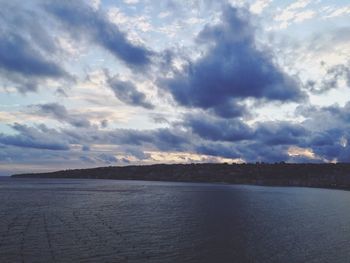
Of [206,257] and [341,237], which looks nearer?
[206,257]

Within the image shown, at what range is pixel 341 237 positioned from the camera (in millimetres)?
66938

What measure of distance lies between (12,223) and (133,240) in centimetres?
2580

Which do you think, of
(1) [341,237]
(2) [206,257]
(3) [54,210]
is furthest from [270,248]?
(3) [54,210]

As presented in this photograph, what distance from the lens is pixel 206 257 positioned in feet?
160

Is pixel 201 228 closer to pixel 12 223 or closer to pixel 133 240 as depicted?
pixel 133 240

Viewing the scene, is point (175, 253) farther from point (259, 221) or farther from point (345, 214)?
point (345, 214)

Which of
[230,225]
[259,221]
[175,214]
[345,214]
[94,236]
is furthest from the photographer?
[345,214]

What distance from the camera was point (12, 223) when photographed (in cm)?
7069

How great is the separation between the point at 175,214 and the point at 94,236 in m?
35.3

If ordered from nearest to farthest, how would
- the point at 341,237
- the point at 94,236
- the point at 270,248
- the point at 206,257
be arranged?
the point at 206,257 < the point at 270,248 < the point at 94,236 < the point at 341,237

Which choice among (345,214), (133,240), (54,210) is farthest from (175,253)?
(345,214)

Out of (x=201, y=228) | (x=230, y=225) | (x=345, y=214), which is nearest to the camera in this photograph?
(x=201, y=228)

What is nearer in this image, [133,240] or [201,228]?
[133,240]

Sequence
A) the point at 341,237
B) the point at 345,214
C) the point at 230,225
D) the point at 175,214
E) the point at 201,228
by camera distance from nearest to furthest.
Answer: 1. the point at 341,237
2. the point at 201,228
3. the point at 230,225
4. the point at 175,214
5. the point at 345,214
